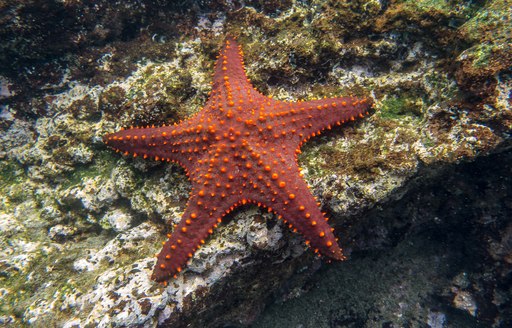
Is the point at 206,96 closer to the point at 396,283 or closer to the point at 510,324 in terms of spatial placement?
the point at 396,283

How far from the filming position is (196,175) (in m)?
5.15

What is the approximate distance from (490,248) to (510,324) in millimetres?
1735

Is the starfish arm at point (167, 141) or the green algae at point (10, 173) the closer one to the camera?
the starfish arm at point (167, 141)

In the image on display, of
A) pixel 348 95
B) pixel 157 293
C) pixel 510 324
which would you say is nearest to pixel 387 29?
pixel 348 95

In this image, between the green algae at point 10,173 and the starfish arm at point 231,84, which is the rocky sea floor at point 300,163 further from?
the starfish arm at point 231,84

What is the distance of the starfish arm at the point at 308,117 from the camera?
517cm

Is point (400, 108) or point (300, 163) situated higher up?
point (400, 108)

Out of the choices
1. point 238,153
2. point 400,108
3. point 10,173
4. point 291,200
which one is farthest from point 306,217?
point 10,173

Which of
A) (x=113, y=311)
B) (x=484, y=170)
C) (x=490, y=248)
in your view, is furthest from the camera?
(x=490, y=248)

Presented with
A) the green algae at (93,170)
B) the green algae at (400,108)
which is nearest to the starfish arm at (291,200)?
the green algae at (400,108)

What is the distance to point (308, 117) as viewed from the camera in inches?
205

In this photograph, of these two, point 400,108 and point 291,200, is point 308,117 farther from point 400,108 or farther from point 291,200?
point 400,108

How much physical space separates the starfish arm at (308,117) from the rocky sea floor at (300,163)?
354 mm

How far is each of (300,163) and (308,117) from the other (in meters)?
0.78
